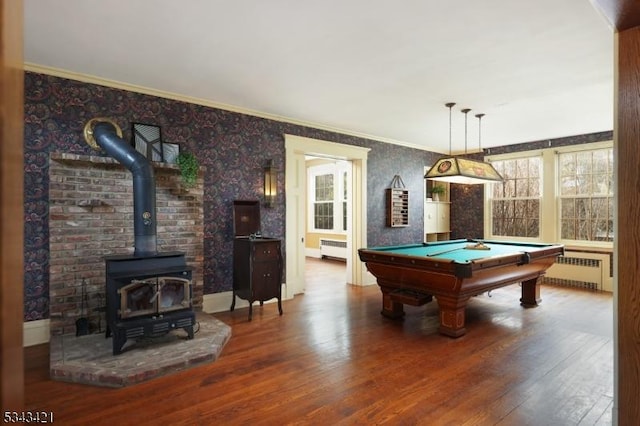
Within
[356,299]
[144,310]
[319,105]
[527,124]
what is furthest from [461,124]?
[144,310]

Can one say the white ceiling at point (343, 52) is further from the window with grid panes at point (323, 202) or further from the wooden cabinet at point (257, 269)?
the window with grid panes at point (323, 202)

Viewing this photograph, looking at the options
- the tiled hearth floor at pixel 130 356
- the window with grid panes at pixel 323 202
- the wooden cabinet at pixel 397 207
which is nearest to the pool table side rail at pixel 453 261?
the tiled hearth floor at pixel 130 356

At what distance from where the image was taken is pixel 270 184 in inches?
202

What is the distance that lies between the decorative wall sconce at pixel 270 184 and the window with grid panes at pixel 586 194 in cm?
544

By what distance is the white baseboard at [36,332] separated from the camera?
351 centimetres

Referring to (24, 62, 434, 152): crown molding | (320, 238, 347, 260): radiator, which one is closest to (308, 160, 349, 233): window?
(320, 238, 347, 260): radiator

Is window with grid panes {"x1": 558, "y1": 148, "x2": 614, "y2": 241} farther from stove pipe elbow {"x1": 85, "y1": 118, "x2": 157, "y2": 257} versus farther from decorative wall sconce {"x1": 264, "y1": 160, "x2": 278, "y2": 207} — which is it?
stove pipe elbow {"x1": 85, "y1": 118, "x2": 157, "y2": 257}

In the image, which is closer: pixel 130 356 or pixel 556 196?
pixel 130 356

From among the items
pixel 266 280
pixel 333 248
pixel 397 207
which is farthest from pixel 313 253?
pixel 266 280

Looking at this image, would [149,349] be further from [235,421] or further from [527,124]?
[527,124]

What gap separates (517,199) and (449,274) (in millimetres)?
4820

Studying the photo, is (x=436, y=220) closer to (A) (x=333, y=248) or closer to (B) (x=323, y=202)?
(A) (x=333, y=248)

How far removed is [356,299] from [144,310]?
10.2ft

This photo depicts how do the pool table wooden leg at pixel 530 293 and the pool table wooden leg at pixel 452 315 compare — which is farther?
the pool table wooden leg at pixel 530 293
